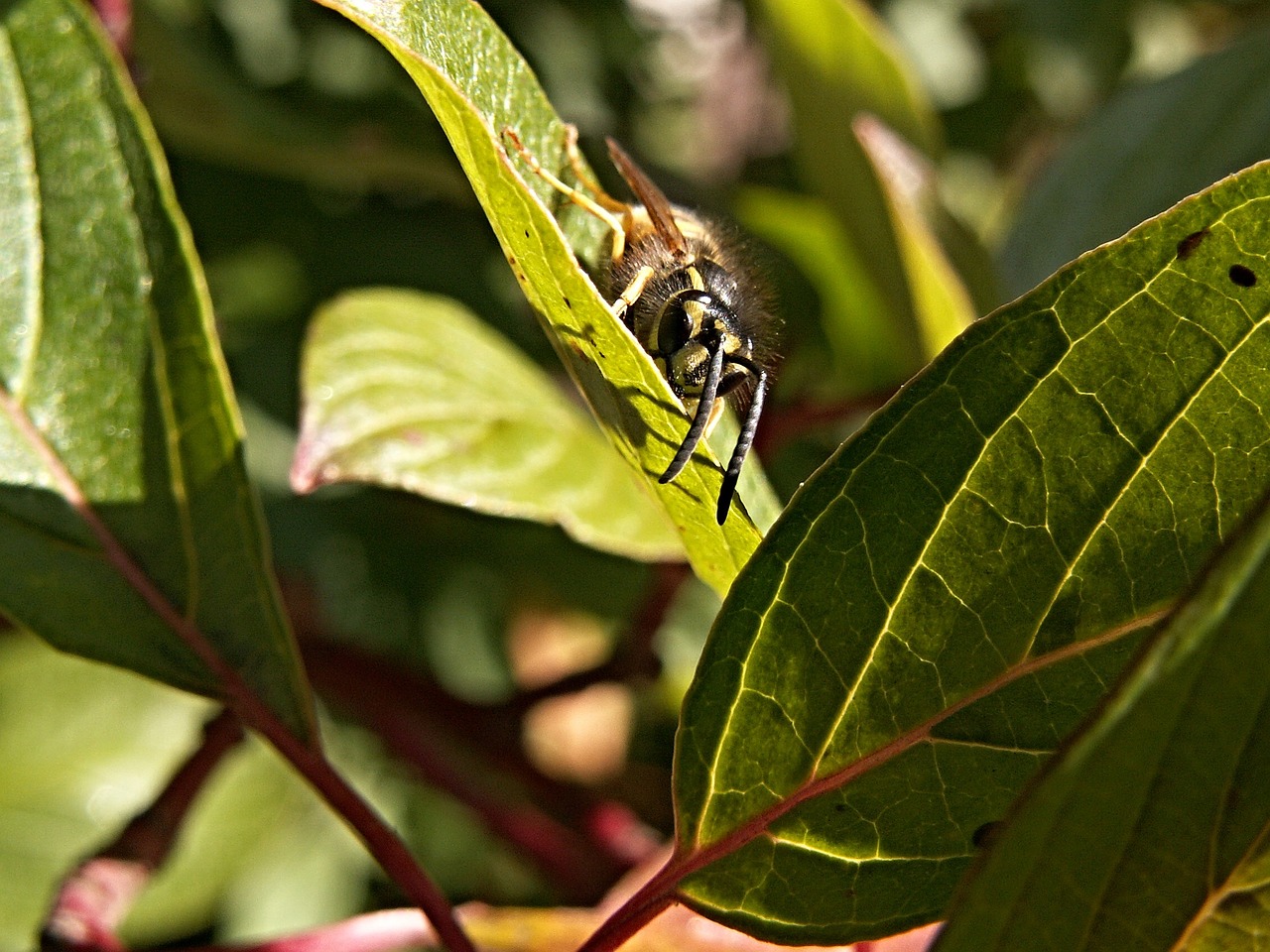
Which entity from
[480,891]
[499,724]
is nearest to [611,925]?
[499,724]

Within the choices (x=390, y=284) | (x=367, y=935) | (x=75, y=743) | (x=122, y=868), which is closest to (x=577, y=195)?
(x=367, y=935)

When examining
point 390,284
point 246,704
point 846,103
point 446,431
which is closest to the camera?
point 246,704

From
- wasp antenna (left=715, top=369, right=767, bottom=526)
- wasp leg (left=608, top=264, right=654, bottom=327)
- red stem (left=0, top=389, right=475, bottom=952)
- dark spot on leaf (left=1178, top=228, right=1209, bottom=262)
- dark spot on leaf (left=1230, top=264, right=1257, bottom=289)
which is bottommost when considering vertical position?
red stem (left=0, top=389, right=475, bottom=952)

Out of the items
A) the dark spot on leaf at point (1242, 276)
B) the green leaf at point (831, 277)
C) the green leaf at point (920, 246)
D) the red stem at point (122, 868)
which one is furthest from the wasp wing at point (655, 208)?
the green leaf at point (831, 277)

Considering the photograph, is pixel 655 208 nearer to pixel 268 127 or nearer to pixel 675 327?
pixel 675 327

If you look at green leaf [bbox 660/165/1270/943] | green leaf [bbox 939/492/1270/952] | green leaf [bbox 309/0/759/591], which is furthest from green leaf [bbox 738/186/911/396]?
green leaf [bbox 939/492/1270/952]

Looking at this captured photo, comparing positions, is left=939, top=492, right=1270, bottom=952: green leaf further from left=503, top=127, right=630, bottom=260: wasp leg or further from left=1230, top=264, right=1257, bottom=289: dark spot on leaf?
left=503, top=127, right=630, bottom=260: wasp leg

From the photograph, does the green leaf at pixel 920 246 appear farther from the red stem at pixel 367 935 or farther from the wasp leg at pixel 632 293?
the red stem at pixel 367 935
